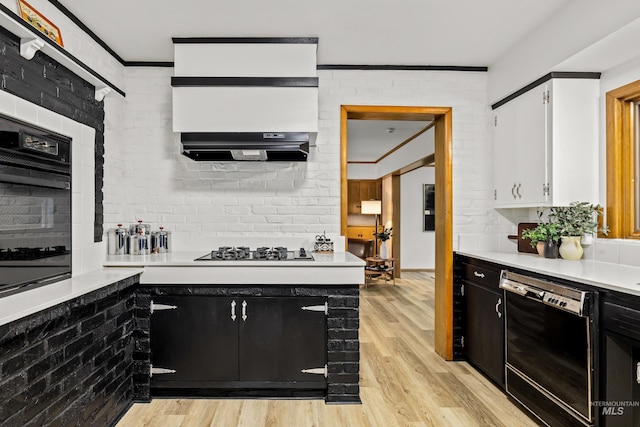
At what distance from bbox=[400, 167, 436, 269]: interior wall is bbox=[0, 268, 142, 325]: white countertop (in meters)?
6.95

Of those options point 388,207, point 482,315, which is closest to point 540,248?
point 482,315

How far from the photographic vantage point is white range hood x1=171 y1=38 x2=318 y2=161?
112 inches

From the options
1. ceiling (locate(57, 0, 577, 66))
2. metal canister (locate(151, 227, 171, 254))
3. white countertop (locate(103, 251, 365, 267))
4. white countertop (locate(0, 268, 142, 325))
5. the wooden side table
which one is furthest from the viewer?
the wooden side table

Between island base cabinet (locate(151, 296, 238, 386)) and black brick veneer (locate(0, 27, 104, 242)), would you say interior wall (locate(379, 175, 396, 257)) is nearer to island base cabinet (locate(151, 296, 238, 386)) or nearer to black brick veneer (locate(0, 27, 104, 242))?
island base cabinet (locate(151, 296, 238, 386))

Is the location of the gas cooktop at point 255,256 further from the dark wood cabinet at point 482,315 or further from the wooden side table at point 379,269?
the wooden side table at point 379,269

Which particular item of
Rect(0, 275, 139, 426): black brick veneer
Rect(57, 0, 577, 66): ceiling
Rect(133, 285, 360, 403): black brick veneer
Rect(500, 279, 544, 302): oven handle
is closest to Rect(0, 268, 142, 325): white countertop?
Rect(0, 275, 139, 426): black brick veneer

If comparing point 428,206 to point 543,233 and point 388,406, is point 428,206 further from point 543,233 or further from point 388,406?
point 388,406

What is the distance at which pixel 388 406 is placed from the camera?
257 centimetres

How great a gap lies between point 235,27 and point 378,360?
285 cm

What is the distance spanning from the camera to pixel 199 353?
2.63 meters

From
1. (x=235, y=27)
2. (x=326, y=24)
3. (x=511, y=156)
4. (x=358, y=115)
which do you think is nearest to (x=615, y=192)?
(x=511, y=156)

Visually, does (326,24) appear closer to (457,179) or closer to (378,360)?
(457,179)

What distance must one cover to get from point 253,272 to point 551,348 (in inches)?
71.0

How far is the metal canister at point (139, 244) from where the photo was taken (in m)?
3.02
